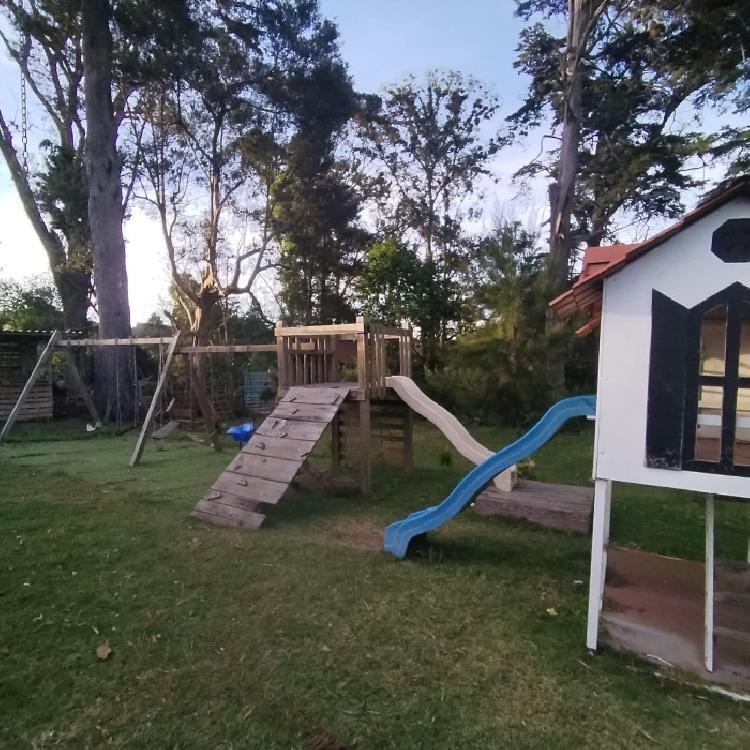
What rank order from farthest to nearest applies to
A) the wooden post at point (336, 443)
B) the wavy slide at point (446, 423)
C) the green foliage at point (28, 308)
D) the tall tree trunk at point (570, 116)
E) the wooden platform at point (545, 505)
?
the green foliage at point (28, 308), the tall tree trunk at point (570, 116), the wooden post at point (336, 443), the wavy slide at point (446, 423), the wooden platform at point (545, 505)

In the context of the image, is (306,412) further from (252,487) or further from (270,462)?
(252,487)

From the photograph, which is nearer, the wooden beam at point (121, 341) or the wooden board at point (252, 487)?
the wooden board at point (252, 487)

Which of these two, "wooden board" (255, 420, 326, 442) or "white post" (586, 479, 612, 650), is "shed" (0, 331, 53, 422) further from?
"white post" (586, 479, 612, 650)

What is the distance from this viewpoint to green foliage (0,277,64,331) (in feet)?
75.6

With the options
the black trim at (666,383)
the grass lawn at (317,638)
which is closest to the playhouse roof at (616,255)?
the black trim at (666,383)

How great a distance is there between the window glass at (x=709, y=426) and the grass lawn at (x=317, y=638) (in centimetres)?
132

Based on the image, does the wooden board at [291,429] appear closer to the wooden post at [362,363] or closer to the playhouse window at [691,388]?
the wooden post at [362,363]

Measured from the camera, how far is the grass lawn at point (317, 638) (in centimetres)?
262

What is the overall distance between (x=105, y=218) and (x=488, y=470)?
48.1 ft

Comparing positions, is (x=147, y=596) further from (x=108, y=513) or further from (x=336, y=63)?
(x=336, y=63)

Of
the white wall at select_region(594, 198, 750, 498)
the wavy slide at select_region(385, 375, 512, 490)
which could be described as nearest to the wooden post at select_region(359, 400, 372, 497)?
the wavy slide at select_region(385, 375, 512, 490)

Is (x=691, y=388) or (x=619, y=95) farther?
(x=619, y=95)

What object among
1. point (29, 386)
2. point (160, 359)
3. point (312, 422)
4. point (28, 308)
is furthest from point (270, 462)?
point (28, 308)

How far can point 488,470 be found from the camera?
15.0 feet
